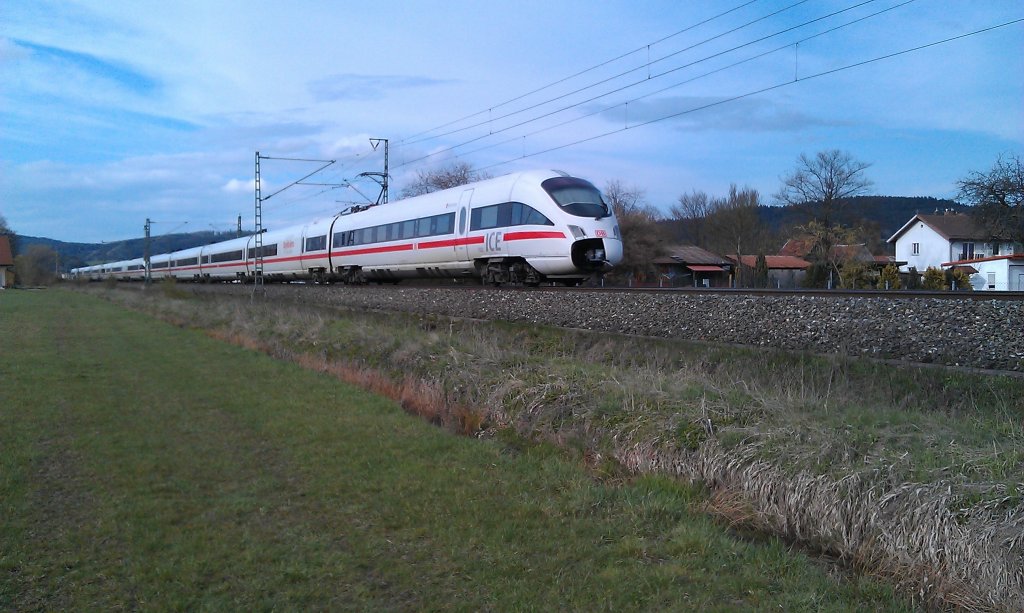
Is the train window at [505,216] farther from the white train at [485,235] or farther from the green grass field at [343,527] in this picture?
the green grass field at [343,527]

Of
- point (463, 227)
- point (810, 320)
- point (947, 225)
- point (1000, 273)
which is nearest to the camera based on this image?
point (810, 320)

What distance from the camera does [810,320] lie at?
13.4 m

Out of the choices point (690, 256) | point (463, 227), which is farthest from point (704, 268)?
point (463, 227)

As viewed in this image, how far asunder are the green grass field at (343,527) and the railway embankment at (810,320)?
6703 mm

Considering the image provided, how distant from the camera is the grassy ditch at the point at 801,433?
200 inches

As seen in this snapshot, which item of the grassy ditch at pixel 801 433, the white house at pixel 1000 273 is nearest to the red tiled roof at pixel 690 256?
the white house at pixel 1000 273

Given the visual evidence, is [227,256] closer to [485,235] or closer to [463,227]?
[463,227]

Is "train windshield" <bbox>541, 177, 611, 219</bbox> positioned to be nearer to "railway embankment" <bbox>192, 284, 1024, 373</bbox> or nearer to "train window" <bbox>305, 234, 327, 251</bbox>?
"railway embankment" <bbox>192, 284, 1024, 373</bbox>

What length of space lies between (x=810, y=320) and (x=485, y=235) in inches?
403

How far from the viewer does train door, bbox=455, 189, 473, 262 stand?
74.0 feet

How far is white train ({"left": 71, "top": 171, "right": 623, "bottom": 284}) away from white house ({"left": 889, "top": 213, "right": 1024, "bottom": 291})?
25.3 metres

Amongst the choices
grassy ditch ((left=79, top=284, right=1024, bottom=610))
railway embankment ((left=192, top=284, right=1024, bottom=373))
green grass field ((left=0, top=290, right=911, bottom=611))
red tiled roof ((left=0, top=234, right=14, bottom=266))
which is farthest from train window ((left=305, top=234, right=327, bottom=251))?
red tiled roof ((left=0, top=234, right=14, bottom=266))

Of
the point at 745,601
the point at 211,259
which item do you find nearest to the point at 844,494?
the point at 745,601

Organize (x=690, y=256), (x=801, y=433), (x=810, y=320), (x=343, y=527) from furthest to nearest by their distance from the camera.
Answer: (x=690, y=256) < (x=810, y=320) < (x=801, y=433) < (x=343, y=527)
